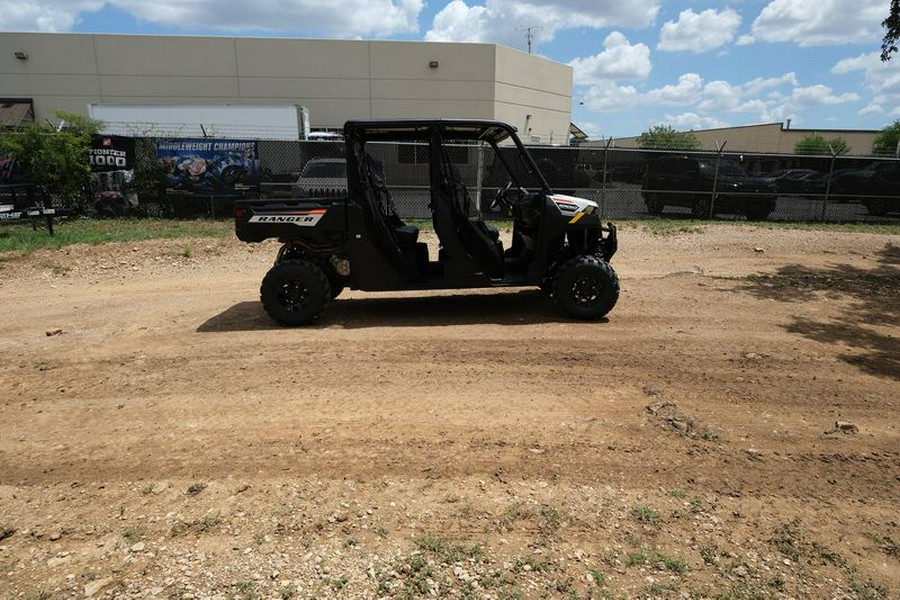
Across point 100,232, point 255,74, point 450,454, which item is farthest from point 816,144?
point 450,454

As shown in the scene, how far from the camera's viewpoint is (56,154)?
13.8 m

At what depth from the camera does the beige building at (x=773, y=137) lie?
45.9 meters

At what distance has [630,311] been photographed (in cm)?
690

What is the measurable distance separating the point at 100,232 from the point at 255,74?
25512 millimetres

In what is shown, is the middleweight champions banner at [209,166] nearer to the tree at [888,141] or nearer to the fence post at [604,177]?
the fence post at [604,177]

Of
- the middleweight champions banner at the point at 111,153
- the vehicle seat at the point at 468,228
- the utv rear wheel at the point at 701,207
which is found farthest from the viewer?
the utv rear wheel at the point at 701,207

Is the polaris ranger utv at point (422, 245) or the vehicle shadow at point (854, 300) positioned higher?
the polaris ranger utv at point (422, 245)

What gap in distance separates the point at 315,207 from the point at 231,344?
1656 millimetres

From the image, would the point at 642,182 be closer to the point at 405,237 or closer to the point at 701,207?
the point at 701,207

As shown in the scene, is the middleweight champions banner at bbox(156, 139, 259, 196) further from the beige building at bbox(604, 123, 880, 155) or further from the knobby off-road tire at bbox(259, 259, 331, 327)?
the beige building at bbox(604, 123, 880, 155)

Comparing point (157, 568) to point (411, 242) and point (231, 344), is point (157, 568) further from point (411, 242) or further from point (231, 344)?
point (411, 242)

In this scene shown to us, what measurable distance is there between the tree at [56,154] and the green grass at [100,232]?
89 cm

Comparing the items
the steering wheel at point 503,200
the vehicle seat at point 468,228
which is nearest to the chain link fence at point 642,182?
the steering wheel at point 503,200

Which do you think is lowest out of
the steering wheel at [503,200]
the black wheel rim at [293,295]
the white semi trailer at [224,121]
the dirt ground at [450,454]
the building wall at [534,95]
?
the dirt ground at [450,454]
